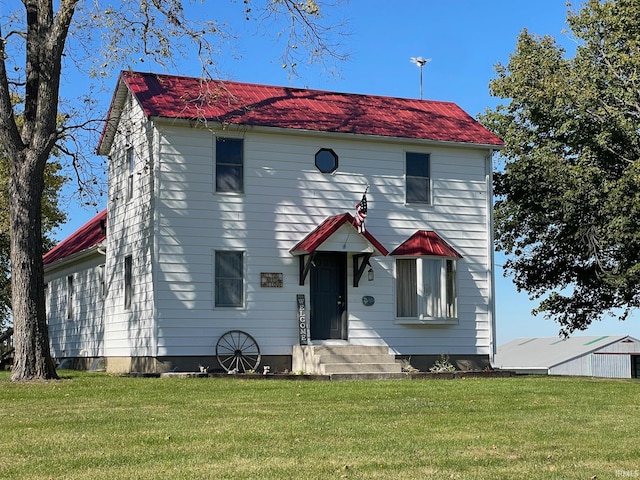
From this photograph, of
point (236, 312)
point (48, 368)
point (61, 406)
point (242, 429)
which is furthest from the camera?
point (236, 312)

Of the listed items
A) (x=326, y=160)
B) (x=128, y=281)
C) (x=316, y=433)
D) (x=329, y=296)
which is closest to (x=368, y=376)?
(x=329, y=296)

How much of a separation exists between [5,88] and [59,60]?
1251 mm

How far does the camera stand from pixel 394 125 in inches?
909

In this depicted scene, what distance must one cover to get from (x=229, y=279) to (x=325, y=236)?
2362mm

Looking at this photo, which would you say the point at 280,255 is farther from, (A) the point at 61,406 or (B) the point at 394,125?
(A) the point at 61,406

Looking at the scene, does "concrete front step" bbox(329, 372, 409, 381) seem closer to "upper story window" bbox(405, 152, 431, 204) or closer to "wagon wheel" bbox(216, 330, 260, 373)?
"wagon wheel" bbox(216, 330, 260, 373)

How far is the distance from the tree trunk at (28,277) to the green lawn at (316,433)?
2876mm

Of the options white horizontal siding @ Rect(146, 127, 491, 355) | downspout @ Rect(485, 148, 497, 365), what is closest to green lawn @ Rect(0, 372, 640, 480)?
white horizontal siding @ Rect(146, 127, 491, 355)

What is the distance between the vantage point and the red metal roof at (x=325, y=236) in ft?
67.3

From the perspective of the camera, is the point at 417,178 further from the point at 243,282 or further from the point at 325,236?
the point at 243,282

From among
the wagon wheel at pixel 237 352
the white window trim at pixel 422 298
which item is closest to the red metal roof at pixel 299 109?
the white window trim at pixel 422 298

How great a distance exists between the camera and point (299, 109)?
74.8ft

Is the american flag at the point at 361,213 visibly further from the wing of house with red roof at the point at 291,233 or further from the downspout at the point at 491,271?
the downspout at the point at 491,271

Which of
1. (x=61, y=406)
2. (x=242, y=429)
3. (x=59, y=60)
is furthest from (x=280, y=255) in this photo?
(x=242, y=429)
